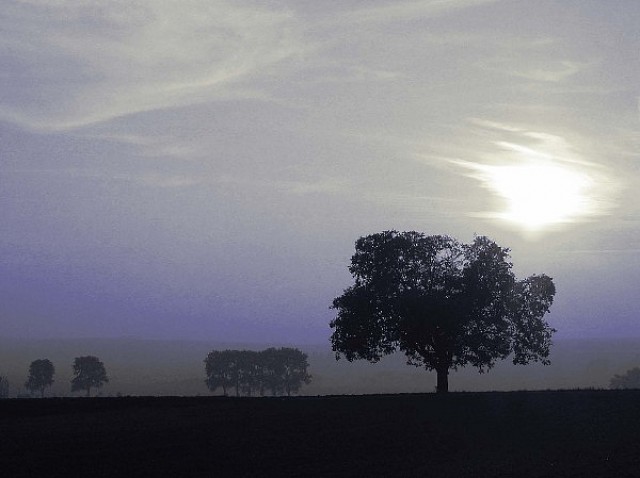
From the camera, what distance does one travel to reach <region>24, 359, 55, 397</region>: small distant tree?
18562 cm

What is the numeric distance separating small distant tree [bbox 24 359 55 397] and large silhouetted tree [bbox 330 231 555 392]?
140 meters

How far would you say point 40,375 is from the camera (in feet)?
609

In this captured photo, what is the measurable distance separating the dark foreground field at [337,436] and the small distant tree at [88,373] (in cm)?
12463

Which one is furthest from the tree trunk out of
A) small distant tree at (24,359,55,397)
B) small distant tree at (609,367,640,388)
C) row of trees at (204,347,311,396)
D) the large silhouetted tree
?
small distant tree at (24,359,55,397)

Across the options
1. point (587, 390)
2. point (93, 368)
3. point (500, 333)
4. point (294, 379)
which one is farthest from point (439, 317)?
point (93, 368)

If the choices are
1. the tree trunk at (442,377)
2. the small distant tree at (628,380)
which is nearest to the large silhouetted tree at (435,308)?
the tree trunk at (442,377)

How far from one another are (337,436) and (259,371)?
139 metres

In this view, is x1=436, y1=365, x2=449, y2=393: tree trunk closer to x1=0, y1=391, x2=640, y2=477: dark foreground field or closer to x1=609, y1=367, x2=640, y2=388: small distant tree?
x1=0, y1=391, x2=640, y2=477: dark foreground field

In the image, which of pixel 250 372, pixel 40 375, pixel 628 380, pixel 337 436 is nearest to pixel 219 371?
pixel 250 372

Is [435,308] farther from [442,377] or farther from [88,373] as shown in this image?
[88,373]

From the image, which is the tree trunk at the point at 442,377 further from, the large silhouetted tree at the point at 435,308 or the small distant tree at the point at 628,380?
the small distant tree at the point at 628,380

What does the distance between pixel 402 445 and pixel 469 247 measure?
3071 centimetres

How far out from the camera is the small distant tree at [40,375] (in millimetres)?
185625

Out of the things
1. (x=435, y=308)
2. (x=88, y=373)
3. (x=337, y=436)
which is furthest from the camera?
(x=88, y=373)
